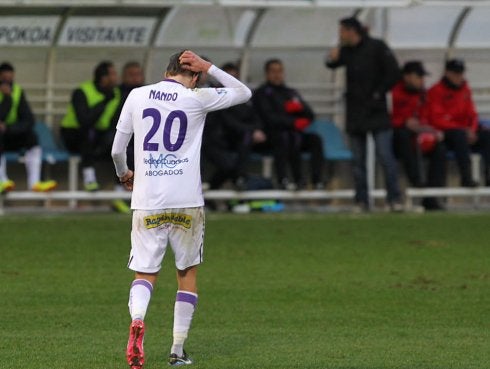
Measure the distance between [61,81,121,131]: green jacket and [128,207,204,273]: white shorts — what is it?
10820mm

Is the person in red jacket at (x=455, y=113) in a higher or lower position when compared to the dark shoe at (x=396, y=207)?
higher

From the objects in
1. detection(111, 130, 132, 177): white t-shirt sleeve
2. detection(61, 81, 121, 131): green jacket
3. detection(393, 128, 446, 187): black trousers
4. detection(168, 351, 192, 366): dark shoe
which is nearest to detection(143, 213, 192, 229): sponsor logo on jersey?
detection(111, 130, 132, 177): white t-shirt sleeve

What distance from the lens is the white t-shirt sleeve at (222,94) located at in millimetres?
8492

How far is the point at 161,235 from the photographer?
27.5ft

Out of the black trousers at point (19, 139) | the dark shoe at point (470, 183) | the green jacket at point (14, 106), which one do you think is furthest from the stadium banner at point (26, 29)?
the dark shoe at point (470, 183)

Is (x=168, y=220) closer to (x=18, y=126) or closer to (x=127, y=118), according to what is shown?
(x=127, y=118)

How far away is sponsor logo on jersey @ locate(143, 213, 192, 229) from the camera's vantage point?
836 cm

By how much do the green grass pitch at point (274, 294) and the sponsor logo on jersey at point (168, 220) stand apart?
800 mm

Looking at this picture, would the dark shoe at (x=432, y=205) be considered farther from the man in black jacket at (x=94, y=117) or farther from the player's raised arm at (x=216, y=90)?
the player's raised arm at (x=216, y=90)

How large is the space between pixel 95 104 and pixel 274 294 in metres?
7.77

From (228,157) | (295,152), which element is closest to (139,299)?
(228,157)

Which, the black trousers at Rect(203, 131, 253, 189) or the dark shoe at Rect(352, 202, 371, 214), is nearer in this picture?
the dark shoe at Rect(352, 202, 371, 214)

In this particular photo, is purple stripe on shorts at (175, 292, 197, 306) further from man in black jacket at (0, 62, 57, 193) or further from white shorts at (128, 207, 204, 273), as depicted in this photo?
man in black jacket at (0, 62, 57, 193)

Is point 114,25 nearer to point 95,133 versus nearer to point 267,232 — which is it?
point 95,133
